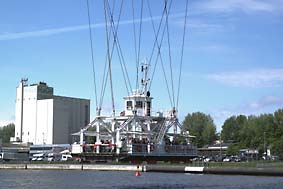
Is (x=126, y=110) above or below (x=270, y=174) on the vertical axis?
above

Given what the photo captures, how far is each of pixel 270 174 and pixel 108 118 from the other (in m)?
42.0

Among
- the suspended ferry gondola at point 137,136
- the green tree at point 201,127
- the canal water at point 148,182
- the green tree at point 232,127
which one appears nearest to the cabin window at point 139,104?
the suspended ferry gondola at point 137,136

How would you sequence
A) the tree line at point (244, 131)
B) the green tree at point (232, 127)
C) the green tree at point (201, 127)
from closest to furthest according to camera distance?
the tree line at point (244, 131) → the green tree at point (232, 127) → the green tree at point (201, 127)

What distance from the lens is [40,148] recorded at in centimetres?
17212

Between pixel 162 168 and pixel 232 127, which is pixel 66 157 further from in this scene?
pixel 232 127

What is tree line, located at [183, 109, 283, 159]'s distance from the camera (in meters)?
124

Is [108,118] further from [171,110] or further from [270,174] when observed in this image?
[270,174]

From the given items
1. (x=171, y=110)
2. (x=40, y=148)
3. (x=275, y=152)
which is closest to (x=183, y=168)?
(x=171, y=110)

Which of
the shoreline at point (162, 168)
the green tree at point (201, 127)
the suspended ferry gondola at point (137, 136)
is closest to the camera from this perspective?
the shoreline at point (162, 168)

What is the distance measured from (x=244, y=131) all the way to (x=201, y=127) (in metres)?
33.6

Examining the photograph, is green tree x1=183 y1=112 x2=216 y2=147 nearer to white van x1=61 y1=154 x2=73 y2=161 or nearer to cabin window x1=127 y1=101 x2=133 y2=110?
white van x1=61 y1=154 x2=73 y2=161

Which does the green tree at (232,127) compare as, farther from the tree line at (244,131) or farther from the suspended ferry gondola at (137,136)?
the suspended ferry gondola at (137,136)

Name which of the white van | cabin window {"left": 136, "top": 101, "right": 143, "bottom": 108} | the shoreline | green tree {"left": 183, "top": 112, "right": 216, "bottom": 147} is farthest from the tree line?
the shoreline

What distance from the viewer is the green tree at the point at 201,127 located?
161863mm
